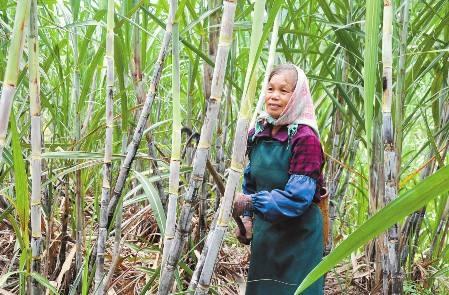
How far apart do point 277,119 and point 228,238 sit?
785 mm

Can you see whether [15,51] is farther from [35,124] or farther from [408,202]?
[408,202]

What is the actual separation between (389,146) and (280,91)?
435 mm

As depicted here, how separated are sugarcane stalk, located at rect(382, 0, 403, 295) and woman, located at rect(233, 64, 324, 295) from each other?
8.8 inches

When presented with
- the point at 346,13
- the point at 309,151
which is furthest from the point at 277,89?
the point at 346,13

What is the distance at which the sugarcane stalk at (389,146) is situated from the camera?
836 mm

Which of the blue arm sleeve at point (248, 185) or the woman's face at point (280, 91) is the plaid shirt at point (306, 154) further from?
the blue arm sleeve at point (248, 185)

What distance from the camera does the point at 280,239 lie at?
4.88ft

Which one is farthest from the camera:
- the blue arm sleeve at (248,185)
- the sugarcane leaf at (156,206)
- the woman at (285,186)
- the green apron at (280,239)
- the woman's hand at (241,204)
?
the blue arm sleeve at (248,185)

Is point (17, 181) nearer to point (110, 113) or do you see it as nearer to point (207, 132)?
point (110, 113)

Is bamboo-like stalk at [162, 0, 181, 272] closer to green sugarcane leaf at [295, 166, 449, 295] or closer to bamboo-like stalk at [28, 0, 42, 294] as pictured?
bamboo-like stalk at [28, 0, 42, 294]

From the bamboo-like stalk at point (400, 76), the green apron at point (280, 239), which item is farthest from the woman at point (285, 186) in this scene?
the bamboo-like stalk at point (400, 76)

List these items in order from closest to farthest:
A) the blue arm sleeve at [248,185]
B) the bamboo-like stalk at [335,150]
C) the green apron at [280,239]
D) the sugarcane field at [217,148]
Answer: the sugarcane field at [217,148], the green apron at [280,239], the blue arm sleeve at [248,185], the bamboo-like stalk at [335,150]

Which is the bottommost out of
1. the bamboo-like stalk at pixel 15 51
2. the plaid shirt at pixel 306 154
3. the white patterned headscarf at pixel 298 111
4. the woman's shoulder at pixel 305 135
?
the plaid shirt at pixel 306 154

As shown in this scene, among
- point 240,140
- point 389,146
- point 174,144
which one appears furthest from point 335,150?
point 240,140
